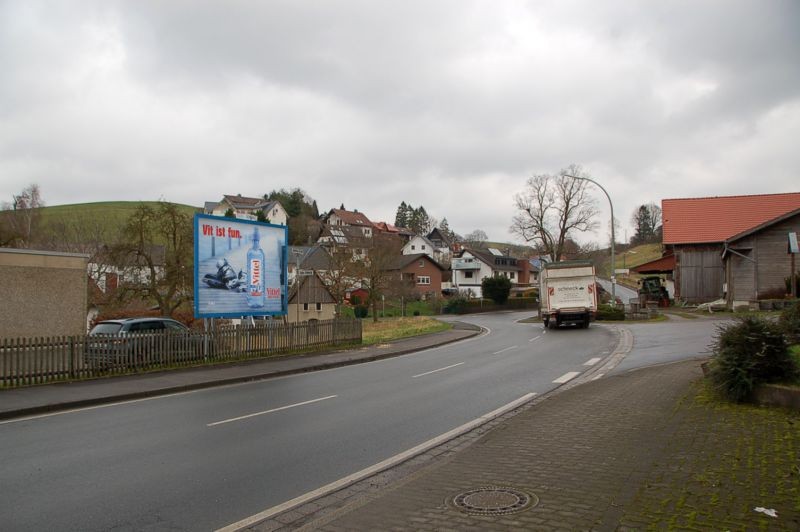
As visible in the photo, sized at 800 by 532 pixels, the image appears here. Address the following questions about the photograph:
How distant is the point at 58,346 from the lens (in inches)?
544

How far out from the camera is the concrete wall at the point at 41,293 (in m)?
19.8

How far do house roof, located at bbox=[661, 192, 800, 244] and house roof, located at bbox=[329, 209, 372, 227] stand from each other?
97.2 m

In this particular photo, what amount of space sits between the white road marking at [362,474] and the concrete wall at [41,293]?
18022 mm

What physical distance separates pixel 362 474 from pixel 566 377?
849cm

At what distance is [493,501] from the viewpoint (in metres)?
5.07

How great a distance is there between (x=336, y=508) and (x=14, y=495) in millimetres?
3327

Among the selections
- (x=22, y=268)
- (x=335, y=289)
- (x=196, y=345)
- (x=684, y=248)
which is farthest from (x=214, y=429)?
(x=684, y=248)

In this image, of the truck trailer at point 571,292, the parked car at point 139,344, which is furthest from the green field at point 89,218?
the truck trailer at point 571,292

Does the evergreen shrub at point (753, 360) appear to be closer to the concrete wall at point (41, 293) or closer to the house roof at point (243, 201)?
the concrete wall at point (41, 293)

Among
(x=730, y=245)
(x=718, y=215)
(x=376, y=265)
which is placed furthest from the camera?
(x=376, y=265)

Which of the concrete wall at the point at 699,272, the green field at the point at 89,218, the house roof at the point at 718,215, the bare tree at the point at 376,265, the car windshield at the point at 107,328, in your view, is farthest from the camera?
the green field at the point at 89,218

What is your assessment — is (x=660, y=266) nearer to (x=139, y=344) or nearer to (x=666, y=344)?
(x=666, y=344)

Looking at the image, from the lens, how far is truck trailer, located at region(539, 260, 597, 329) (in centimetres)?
3089

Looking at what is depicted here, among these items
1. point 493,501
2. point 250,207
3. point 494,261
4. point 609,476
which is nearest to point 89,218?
point 250,207
